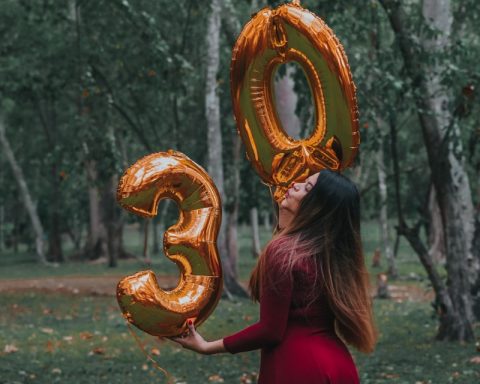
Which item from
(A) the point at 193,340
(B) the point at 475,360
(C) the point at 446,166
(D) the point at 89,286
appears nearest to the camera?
(A) the point at 193,340

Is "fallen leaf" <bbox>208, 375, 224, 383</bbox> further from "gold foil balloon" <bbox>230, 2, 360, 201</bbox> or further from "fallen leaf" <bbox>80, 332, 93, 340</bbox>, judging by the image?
"gold foil balloon" <bbox>230, 2, 360, 201</bbox>

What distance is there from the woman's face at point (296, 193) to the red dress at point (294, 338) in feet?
0.79

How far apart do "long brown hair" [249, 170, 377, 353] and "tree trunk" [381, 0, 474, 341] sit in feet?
19.5

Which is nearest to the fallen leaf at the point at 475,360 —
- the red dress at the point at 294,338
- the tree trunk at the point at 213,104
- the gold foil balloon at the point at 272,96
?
the gold foil balloon at the point at 272,96

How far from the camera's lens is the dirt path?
62.2 ft

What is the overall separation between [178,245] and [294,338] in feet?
2.09

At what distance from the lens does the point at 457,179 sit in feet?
33.6

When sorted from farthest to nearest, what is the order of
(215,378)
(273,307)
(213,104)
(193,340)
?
(213,104)
(215,378)
(193,340)
(273,307)

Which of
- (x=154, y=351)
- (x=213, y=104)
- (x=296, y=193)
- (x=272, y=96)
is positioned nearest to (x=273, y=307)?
(x=296, y=193)

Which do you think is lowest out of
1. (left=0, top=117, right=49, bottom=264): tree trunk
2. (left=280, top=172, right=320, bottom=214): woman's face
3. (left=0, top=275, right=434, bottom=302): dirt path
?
(left=0, top=275, right=434, bottom=302): dirt path

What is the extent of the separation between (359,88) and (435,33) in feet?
3.06

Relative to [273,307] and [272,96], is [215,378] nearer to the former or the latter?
[272,96]

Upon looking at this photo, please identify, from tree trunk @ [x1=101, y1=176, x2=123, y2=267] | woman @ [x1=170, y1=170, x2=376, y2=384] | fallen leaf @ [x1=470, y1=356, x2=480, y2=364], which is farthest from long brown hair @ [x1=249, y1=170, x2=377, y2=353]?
tree trunk @ [x1=101, y1=176, x2=123, y2=267]

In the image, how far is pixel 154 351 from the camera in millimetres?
10523
